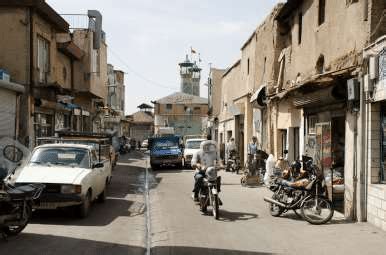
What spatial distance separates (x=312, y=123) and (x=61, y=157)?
7.29m

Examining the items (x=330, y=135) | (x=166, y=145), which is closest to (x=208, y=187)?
(x=330, y=135)

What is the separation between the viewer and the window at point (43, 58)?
79.9 ft

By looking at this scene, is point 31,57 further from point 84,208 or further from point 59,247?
point 59,247

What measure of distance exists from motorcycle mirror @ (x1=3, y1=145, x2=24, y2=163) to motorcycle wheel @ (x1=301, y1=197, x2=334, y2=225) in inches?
489

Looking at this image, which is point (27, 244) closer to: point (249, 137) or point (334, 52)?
point (334, 52)

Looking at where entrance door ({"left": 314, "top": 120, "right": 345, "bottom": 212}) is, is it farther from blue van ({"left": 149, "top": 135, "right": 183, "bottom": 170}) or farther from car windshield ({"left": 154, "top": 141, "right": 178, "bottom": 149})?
car windshield ({"left": 154, "top": 141, "right": 178, "bottom": 149})

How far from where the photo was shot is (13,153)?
20266 mm

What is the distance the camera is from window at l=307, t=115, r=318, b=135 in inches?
586

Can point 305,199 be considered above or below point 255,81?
below

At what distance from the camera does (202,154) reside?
1262 cm

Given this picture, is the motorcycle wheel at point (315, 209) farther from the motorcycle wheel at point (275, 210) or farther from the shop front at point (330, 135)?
the shop front at point (330, 135)

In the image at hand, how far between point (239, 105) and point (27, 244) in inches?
837

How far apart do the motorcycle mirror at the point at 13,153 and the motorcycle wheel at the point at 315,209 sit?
12430 mm

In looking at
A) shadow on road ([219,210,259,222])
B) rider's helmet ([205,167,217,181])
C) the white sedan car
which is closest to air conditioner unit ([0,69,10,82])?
the white sedan car
